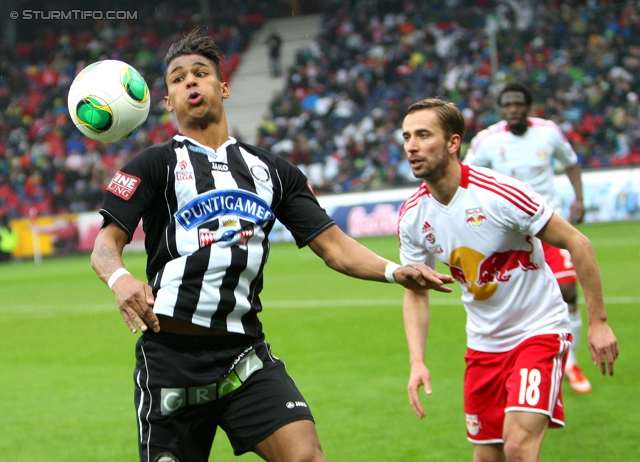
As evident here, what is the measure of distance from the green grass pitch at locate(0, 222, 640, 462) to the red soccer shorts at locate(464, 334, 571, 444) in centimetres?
122

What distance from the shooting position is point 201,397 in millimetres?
3672

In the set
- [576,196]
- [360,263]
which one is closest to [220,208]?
[360,263]

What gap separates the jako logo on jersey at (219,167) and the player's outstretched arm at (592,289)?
1553 millimetres

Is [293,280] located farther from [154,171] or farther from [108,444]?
[154,171]

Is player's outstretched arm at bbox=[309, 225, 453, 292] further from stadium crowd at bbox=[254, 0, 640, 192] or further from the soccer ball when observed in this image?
stadium crowd at bbox=[254, 0, 640, 192]

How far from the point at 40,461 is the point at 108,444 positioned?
504mm

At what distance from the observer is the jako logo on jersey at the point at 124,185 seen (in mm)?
3607

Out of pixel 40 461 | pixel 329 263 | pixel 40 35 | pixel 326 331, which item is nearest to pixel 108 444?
pixel 40 461

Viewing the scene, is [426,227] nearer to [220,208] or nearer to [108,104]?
[220,208]

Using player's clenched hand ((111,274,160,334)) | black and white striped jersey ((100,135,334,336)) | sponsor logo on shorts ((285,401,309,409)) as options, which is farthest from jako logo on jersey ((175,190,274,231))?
sponsor logo on shorts ((285,401,309,409))

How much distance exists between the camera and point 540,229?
425 cm

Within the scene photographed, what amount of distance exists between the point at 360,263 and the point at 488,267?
0.84 metres

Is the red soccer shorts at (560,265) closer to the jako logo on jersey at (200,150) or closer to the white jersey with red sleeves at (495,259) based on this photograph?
the white jersey with red sleeves at (495,259)

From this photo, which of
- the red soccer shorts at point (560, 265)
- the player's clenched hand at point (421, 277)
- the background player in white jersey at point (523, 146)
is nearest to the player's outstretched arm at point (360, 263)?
the player's clenched hand at point (421, 277)
